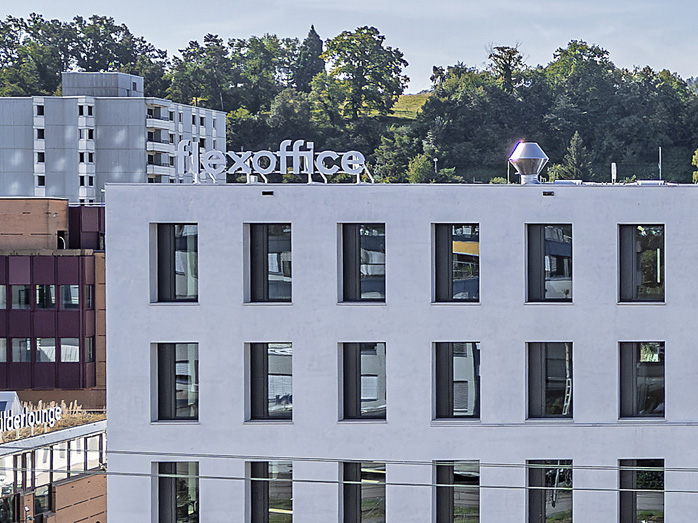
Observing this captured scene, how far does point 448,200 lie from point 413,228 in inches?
41.4

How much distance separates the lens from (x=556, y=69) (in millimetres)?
→ 177125

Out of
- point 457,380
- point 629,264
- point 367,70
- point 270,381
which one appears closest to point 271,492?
point 270,381

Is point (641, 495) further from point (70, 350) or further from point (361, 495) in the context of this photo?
point (70, 350)

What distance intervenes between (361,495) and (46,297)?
3597 centimetres

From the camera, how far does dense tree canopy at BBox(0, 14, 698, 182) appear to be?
15250cm

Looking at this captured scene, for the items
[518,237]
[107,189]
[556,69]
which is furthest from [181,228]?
[556,69]

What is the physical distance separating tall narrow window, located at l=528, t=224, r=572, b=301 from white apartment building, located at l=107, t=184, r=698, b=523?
0.05 meters

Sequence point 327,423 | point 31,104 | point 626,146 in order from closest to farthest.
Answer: point 327,423 < point 31,104 < point 626,146

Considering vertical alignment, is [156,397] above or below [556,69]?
below

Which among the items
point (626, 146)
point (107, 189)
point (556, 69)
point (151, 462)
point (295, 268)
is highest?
point (556, 69)

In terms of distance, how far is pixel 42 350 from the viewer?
59.9 metres

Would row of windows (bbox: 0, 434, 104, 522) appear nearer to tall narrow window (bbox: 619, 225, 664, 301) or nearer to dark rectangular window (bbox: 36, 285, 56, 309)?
tall narrow window (bbox: 619, 225, 664, 301)

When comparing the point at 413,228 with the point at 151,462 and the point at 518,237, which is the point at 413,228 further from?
the point at 151,462

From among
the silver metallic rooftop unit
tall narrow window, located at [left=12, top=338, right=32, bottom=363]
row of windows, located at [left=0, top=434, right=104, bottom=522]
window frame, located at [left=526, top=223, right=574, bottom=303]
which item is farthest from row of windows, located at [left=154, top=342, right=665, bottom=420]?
tall narrow window, located at [left=12, top=338, right=32, bottom=363]
